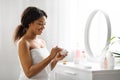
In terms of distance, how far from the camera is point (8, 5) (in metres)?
2.17

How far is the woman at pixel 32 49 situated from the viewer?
5.03 ft

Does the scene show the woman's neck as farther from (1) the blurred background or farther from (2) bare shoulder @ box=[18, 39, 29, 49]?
(1) the blurred background

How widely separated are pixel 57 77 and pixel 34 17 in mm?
913

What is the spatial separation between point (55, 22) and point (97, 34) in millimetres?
430

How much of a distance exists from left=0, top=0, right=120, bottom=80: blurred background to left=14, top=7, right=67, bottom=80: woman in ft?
1.63

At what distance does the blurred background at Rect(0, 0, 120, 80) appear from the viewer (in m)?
2.18

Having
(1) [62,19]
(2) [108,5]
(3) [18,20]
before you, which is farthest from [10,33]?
(2) [108,5]

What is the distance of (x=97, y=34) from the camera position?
2406mm

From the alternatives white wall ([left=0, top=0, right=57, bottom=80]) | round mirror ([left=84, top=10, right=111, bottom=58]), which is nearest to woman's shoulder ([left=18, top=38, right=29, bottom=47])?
white wall ([left=0, top=0, right=57, bottom=80])

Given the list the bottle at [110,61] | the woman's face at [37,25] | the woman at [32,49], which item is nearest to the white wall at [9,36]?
the woman at [32,49]

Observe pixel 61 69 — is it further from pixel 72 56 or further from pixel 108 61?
pixel 108 61

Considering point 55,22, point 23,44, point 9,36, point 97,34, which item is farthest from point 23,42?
point 97,34

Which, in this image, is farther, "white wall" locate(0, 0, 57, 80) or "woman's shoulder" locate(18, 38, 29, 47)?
"white wall" locate(0, 0, 57, 80)

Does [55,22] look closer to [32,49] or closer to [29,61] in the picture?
[32,49]
